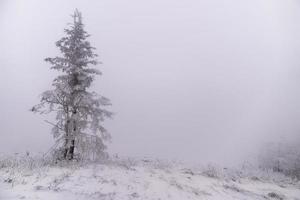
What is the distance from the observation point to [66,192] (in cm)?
820

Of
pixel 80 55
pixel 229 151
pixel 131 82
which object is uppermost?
pixel 131 82

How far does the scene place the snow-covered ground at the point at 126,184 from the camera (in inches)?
323

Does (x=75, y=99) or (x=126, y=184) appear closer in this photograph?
(x=126, y=184)

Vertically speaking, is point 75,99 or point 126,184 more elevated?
point 75,99

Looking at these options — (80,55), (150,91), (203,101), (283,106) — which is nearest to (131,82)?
(150,91)

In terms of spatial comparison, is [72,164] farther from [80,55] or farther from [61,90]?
[80,55]

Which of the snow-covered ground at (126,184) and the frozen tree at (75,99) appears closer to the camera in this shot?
the snow-covered ground at (126,184)

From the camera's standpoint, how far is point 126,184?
32.2 ft

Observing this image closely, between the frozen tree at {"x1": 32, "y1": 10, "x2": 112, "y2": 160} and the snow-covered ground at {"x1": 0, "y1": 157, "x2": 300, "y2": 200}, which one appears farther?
the frozen tree at {"x1": 32, "y1": 10, "x2": 112, "y2": 160}

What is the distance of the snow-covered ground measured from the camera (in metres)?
8.20

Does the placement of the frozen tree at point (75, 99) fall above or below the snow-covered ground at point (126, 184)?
Answer: above

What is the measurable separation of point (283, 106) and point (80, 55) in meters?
139

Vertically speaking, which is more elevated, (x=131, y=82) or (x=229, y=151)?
(x=131, y=82)

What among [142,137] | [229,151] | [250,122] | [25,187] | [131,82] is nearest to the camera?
[25,187]
